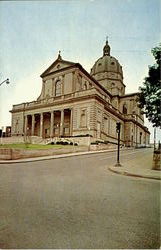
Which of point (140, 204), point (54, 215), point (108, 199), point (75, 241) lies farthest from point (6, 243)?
point (108, 199)

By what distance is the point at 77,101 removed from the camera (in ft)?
91.7

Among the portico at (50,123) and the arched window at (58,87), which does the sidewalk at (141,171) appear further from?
the arched window at (58,87)

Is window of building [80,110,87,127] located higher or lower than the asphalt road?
higher

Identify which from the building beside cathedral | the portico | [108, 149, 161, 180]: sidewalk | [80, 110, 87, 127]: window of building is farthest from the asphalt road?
the portico

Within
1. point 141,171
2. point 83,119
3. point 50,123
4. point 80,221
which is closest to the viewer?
point 80,221

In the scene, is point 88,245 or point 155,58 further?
point 155,58

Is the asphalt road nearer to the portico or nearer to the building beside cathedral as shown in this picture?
the building beside cathedral

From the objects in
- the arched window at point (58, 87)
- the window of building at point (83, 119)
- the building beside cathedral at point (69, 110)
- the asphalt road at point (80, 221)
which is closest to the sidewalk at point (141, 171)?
the asphalt road at point (80, 221)

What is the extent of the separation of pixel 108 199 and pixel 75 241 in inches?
59.3

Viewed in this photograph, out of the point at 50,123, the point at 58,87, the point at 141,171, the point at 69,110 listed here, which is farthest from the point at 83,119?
the point at 141,171

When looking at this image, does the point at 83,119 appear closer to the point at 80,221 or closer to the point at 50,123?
the point at 50,123

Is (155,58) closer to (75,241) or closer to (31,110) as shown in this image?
(75,241)

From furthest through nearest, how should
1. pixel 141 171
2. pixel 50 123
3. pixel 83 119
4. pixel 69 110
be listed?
pixel 50 123, pixel 69 110, pixel 83 119, pixel 141 171

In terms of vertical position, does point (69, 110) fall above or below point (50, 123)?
above
